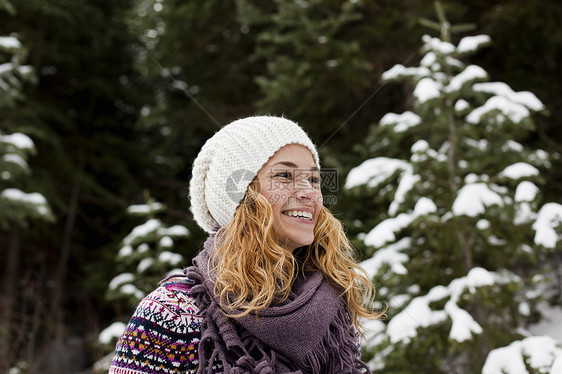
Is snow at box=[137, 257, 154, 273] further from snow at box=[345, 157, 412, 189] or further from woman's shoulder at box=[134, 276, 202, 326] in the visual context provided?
woman's shoulder at box=[134, 276, 202, 326]

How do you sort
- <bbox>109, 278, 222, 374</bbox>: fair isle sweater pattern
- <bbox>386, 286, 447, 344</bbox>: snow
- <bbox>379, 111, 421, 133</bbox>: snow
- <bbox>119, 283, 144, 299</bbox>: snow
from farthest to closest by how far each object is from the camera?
<bbox>119, 283, 144, 299</bbox>: snow → <bbox>379, 111, 421, 133</bbox>: snow → <bbox>386, 286, 447, 344</bbox>: snow → <bbox>109, 278, 222, 374</bbox>: fair isle sweater pattern

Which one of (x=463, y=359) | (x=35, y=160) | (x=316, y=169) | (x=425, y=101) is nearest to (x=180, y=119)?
(x=35, y=160)

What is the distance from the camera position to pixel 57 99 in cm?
938

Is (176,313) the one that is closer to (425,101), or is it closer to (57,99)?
(425,101)

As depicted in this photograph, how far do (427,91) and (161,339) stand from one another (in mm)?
2908

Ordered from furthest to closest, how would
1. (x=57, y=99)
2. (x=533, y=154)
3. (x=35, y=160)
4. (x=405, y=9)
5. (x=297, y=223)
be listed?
(x=57, y=99)
(x=35, y=160)
(x=405, y=9)
(x=533, y=154)
(x=297, y=223)

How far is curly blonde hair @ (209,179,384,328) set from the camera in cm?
163

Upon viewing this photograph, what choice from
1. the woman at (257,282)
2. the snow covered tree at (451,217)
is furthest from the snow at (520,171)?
the woman at (257,282)

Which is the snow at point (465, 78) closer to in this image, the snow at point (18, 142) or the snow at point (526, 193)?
the snow at point (526, 193)

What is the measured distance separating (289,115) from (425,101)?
7.68 ft

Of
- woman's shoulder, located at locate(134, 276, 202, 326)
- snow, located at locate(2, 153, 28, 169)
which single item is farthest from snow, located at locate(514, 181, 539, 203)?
snow, located at locate(2, 153, 28, 169)

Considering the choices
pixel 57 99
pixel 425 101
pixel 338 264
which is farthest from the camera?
pixel 57 99

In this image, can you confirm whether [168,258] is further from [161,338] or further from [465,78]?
[161,338]

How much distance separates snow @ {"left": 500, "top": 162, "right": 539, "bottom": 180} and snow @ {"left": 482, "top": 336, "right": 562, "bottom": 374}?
1117 millimetres
